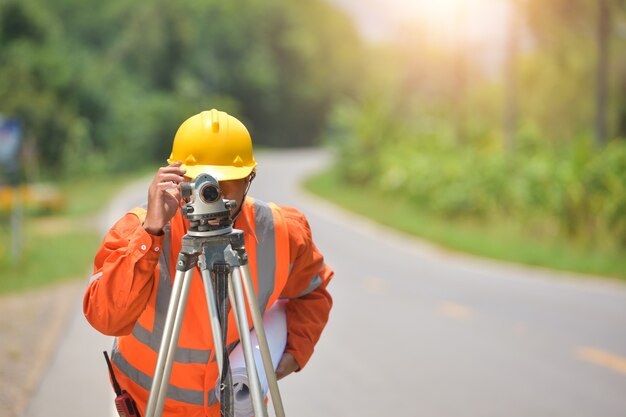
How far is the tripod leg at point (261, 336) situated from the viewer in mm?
2551

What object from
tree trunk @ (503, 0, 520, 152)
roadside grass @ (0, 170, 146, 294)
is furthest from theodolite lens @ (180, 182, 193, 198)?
tree trunk @ (503, 0, 520, 152)

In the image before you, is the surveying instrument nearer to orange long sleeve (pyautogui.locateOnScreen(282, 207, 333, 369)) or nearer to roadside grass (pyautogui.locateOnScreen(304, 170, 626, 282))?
orange long sleeve (pyautogui.locateOnScreen(282, 207, 333, 369))

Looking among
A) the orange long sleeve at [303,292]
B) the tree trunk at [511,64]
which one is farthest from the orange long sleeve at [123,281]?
the tree trunk at [511,64]

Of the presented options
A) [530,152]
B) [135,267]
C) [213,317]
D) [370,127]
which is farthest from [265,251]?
[370,127]

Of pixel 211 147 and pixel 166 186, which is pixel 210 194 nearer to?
pixel 166 186

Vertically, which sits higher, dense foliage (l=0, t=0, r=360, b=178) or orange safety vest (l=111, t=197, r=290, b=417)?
orange safety vest (l=111, t=197, r=290, b=417)

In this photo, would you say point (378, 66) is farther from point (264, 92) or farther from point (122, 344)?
point (122, 344)

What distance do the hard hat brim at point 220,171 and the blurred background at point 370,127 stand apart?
4522 mm

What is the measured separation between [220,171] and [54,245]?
568 inches

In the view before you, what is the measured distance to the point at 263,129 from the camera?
79812 mm

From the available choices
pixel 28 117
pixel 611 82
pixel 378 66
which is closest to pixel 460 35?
pixel 611 82

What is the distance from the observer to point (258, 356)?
2705 mm

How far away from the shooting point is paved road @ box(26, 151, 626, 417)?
6.36 m

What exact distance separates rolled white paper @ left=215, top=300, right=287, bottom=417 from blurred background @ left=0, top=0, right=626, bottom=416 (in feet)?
13.7
